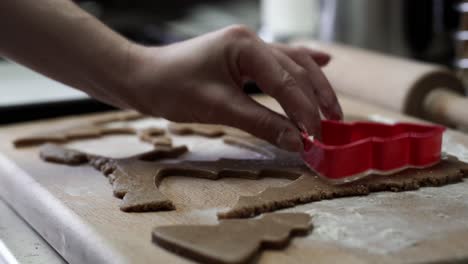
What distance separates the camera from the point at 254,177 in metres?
0.88

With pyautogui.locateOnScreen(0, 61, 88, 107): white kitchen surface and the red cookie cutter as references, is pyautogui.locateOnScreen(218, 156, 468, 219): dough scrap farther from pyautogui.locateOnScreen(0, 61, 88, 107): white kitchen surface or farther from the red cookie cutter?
pyautogui.locateOnScreen(0, 61, 88, 107): white kitchen surface

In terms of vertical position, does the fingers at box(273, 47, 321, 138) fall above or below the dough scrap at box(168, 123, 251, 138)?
above

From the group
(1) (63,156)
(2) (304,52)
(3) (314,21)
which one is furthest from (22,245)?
(3) (314,21)

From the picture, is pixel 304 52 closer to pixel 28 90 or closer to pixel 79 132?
pixel 79 132

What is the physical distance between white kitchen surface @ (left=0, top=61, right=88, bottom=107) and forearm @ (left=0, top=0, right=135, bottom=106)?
1.07 feet

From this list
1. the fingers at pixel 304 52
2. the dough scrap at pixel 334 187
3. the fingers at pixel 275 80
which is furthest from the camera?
the fingers at pixel 304 52

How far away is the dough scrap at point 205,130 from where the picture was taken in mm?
1057

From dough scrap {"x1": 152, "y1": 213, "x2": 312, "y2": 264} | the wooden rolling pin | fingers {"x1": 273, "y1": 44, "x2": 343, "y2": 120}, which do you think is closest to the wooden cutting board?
dough scrap {"x1": 152, "y1": 213, "x2": 312, "y2": 264}

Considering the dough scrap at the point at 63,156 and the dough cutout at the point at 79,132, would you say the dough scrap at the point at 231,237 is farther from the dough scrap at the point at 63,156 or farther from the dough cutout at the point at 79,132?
the dough cutout at the point at 79,132

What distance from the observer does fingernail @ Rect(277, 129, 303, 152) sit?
86 centimetres

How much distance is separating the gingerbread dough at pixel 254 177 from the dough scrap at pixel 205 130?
3.7 inches

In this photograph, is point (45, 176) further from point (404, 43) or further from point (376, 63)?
point (404, 43)

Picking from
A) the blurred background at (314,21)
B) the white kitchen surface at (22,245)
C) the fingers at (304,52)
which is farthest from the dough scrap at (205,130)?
the blurred background at (314,21)

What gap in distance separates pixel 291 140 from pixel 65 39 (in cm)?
29
